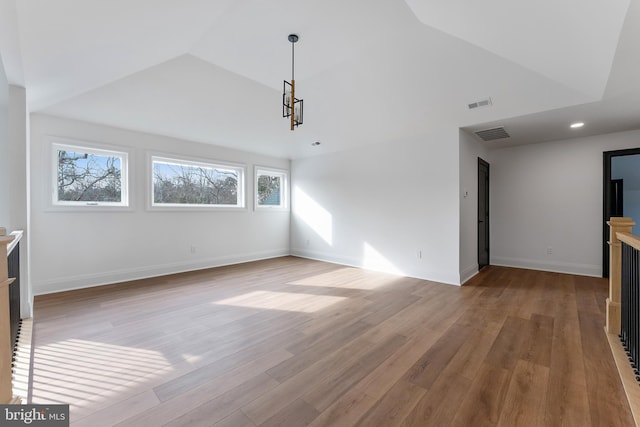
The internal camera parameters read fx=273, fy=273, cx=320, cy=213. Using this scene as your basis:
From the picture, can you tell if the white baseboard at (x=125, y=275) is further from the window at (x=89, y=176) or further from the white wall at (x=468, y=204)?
the white wall at (x=468, y=204)

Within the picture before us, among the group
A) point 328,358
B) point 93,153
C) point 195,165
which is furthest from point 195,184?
point 328,358

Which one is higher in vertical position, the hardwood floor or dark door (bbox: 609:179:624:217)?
dark door (bbox: 609:179:624:217)

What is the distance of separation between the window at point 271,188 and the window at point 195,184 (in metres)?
0.51

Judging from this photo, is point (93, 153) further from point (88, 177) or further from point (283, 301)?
point (283, 301)

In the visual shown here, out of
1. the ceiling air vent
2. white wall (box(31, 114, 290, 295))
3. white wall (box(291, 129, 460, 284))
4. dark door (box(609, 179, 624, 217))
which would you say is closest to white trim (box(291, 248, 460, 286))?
white wall (box(291, 129, 460, 284))

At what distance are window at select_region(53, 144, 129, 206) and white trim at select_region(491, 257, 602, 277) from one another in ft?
23.4

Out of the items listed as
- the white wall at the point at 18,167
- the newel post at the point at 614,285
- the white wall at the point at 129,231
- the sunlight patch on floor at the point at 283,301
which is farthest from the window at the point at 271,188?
the newel post at the point at 614,285

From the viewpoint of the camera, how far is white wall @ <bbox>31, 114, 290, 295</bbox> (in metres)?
3.76

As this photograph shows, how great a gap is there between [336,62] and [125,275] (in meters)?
4.59

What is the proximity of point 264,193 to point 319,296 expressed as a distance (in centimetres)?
359

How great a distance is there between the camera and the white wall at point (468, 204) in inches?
171

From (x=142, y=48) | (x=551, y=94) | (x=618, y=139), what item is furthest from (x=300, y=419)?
(x=618, y=139)

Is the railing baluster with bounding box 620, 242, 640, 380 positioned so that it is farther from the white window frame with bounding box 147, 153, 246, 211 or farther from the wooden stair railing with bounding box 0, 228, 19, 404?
the white window frame with bounding box 147, 153, 246, 211

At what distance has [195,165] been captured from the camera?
541cm
